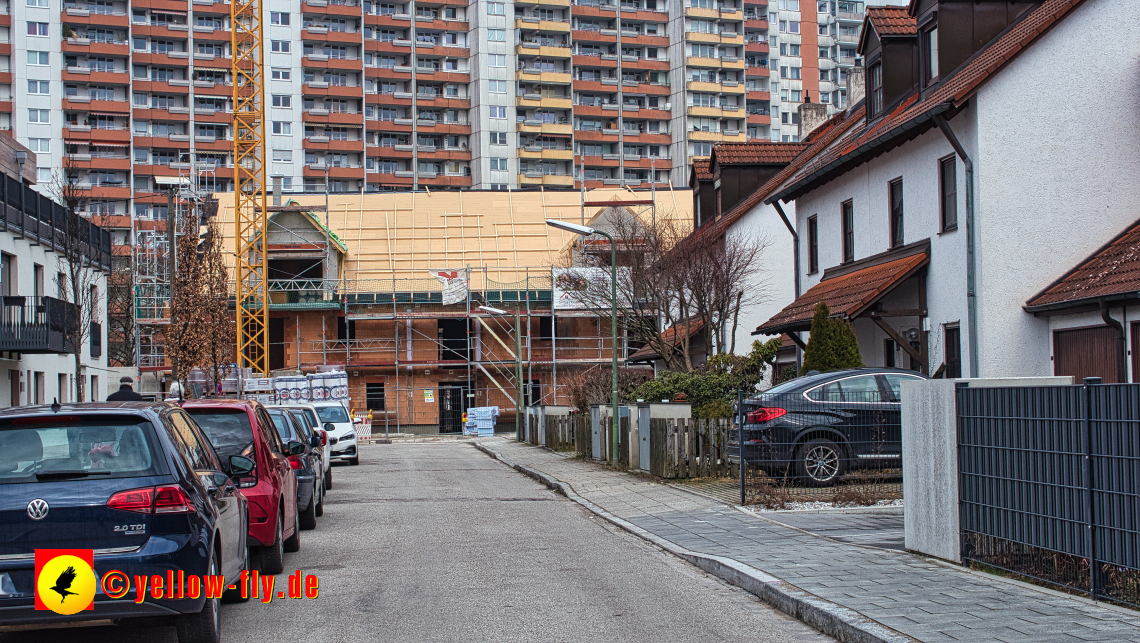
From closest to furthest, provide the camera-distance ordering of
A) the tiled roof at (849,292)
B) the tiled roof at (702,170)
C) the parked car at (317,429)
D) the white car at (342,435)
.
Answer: the parked car at (317,429), the tiled roof at (849,292), the white car at (342,435), the tiled roof at (702,170)

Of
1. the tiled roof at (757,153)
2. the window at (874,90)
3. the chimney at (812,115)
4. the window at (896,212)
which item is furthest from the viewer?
the chimney at (812,115)

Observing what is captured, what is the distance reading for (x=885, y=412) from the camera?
14852 mm

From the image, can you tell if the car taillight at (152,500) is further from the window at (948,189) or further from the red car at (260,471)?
the window at (948,189)

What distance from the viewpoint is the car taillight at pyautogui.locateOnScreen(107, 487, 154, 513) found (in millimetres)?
6594

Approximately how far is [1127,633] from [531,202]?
5816 cm

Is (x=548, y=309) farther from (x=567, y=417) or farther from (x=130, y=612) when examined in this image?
(x=130, y=612)

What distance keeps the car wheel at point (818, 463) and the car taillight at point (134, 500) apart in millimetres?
9950

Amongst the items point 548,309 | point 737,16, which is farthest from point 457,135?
point 548,309

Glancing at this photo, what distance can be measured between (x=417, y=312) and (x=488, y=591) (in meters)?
48.1

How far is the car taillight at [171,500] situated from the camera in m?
6.68

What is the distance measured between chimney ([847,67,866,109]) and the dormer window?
13.3 metres

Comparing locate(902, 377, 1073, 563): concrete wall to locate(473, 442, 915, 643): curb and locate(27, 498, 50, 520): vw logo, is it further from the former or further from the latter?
locate(27, 498, 50, 520): vw logo

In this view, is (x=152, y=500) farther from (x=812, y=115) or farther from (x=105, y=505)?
(x=812, y=115)

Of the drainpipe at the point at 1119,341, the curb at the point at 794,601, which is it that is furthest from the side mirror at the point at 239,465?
the drainpipe at the point at 1119,341
